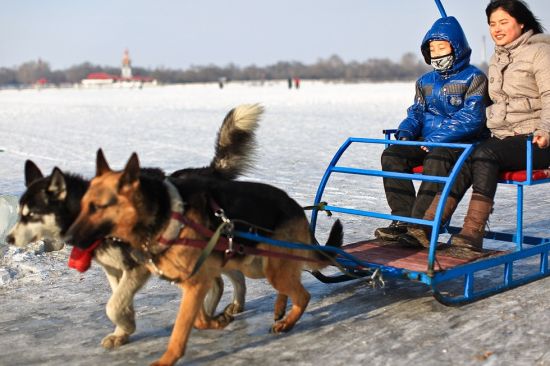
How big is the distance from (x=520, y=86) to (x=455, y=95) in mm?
481

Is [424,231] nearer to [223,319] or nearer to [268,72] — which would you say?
[223,319]

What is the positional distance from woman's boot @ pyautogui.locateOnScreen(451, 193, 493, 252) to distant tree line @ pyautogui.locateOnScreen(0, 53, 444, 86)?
380ft

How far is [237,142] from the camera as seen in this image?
4.99 meters

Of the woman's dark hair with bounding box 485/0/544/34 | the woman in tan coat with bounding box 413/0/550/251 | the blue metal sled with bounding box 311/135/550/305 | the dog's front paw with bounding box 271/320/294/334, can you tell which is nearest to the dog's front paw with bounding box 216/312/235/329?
the dog's front paw with bounding box 271/320/294/334

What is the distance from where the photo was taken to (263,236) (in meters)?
4.25

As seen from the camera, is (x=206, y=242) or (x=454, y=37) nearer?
(x=206, y=242)

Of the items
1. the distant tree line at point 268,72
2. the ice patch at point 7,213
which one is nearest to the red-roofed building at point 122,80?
the distant tree line at point 268,72

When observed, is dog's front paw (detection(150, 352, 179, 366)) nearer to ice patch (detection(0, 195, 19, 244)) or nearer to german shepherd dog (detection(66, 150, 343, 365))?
german shepherd dog (detection(66, 150, 343, 365))

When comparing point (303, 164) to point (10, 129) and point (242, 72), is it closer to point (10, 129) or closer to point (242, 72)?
point (10, 129)

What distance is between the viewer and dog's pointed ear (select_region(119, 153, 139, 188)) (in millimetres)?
3559

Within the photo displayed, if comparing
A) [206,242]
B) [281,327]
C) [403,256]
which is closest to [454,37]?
[403,256]

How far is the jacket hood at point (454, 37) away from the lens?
5387 millimetres

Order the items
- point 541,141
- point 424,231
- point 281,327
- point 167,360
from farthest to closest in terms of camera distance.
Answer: point 424,231
point 541,141
point 281,327
point 167,360

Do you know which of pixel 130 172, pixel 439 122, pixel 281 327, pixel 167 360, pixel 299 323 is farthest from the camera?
pixel 439 122
